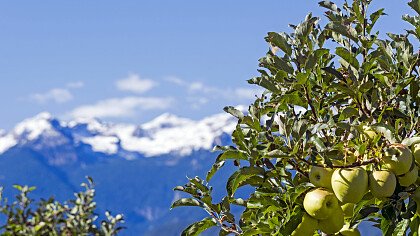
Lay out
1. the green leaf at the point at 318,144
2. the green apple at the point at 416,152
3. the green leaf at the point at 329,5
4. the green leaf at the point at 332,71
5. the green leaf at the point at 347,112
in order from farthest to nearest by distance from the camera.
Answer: the green leaf at the point at 329,5 < the green leaf at the point at 332,71 < the green leaf at the point at 347,112 < the green apple at the point at 416,152 < the green leaf at the point at 318,144

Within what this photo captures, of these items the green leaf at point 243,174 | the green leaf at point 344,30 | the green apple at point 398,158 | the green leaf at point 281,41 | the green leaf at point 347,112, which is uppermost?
the green leaf at point 344,30

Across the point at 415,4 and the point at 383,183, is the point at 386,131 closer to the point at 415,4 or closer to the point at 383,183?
the point at 383,183

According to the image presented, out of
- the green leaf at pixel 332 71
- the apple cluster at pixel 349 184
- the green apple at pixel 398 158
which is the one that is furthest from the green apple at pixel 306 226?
the green leaf at pixel 332 71

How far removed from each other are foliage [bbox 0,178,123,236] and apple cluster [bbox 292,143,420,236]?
8203 mm

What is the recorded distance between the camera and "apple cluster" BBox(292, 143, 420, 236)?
149 inches

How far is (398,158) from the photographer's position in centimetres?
377

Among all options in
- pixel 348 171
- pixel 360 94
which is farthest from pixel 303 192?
pixel 360 94

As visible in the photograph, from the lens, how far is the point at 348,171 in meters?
3.81

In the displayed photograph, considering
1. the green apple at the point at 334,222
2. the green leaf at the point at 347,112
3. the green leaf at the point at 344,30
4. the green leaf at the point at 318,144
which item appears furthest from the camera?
the green leaf at the point at 344,30

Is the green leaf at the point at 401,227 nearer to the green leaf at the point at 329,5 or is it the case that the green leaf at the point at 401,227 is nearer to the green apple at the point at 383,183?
the green apple at the point at 383,183

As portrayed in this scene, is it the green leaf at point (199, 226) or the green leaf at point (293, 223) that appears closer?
the green leaf at point (293, 223)

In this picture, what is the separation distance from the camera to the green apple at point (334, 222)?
4129 millimetres

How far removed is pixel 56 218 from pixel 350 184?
10.2 m

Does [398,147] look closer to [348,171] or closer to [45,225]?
[348,171]
